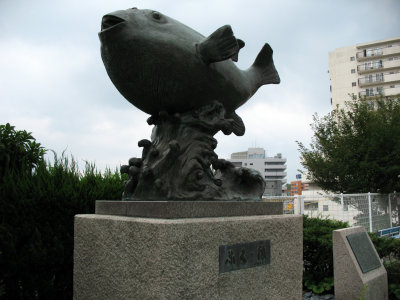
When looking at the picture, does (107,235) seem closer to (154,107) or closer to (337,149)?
(154,107)

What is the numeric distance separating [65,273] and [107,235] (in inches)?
54.9

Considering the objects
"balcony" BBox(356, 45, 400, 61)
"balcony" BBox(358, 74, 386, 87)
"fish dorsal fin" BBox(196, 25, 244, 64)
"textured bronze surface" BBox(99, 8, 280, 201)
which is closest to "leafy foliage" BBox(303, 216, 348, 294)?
"textured bronze surface" BBox(99, 8, 280, 201)

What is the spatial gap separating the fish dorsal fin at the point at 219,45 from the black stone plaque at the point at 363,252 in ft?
10.8

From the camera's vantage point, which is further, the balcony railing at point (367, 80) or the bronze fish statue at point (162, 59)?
the balcony railing at point (367, 80)

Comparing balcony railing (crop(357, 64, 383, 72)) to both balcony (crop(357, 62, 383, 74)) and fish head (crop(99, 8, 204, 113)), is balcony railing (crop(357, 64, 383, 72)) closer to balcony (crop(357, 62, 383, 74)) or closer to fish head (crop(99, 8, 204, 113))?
balcony (crop(357, 62, 383, 74))

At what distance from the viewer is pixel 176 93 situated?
2924 millimetres

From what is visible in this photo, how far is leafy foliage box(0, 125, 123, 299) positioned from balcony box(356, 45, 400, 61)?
40.7 m

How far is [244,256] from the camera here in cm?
266

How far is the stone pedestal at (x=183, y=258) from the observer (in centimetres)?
223

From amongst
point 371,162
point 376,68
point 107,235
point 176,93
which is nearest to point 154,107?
point 176,93

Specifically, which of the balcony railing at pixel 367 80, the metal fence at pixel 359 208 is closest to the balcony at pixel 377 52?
the balcony railing at pixel 367 80

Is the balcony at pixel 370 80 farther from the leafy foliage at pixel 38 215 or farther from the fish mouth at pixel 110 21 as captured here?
the fish mouth at pixel 110 21

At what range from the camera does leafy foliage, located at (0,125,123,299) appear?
3.33 meters

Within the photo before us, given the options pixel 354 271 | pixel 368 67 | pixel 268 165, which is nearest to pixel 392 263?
pixel 354 271
